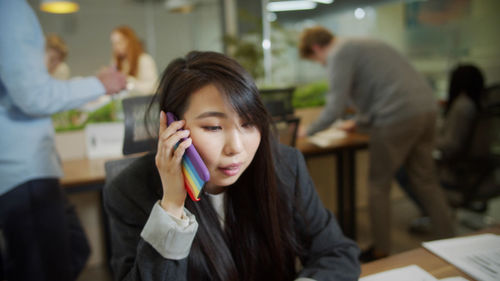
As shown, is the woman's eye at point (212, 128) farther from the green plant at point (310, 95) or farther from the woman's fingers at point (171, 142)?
the green plant at point (310, 95)

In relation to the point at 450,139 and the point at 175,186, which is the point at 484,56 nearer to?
the point at 450,139

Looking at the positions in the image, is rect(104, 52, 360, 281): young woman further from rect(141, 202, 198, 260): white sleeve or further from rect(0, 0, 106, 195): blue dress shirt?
rect(0, 0, 106, 195): blue dress shirt

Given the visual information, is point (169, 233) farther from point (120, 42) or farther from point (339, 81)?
point (120, 42)

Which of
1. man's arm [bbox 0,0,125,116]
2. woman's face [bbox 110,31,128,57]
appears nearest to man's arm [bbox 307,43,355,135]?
man's arm [bbox 0,0,125,116]

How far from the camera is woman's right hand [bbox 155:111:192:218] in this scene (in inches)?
25.6

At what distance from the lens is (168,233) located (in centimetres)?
66

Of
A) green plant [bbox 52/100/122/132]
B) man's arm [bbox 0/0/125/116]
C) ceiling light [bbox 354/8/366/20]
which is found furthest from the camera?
ceiling light [bbox 354/8/366/20]

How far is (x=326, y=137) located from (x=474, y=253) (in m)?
1.81

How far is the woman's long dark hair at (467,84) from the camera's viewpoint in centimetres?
224

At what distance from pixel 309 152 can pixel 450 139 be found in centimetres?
86

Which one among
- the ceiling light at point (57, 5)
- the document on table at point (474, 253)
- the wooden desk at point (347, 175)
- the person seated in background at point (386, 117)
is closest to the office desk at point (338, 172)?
the wooden desk at point (347, 175)

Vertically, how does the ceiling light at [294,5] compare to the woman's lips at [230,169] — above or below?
above

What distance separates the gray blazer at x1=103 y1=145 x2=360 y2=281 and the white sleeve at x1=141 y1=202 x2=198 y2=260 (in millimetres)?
25

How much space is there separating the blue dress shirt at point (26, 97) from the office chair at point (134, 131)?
0.36 meters
